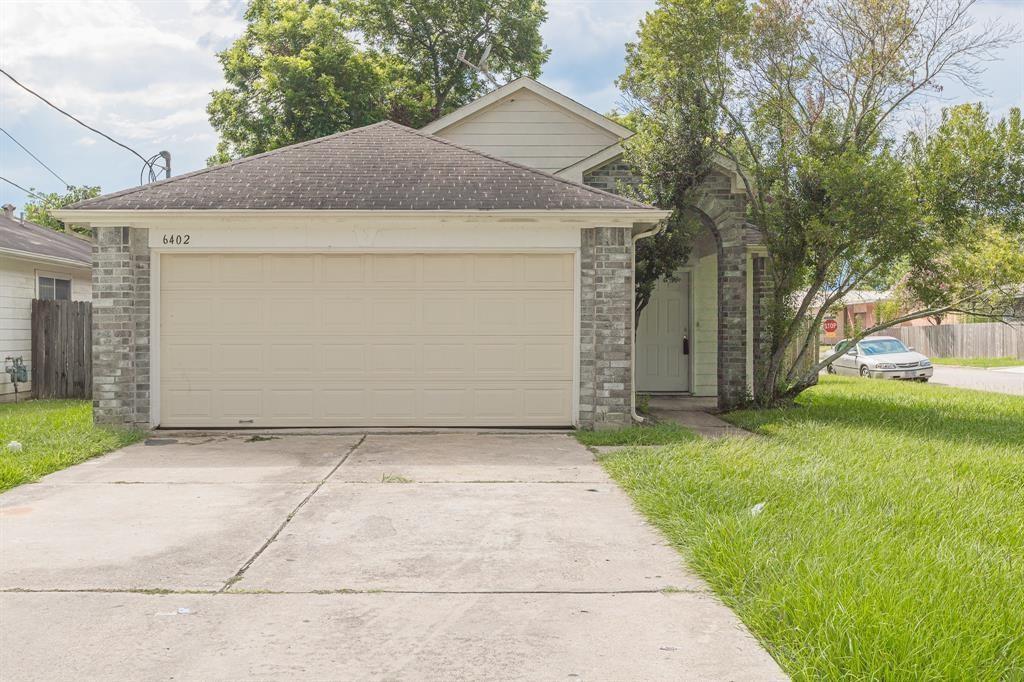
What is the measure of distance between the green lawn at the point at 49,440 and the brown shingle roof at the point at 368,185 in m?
2.72

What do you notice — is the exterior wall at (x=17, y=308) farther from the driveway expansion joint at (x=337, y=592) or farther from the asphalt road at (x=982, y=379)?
the asphalt road at (x=982, y=379)

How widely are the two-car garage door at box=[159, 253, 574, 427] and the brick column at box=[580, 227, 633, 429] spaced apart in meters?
0.27

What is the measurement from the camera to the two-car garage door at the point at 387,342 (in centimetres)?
1023

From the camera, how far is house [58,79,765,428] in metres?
9.93

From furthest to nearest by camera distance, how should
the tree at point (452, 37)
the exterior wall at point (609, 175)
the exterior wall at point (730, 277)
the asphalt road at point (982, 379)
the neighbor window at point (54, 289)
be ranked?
1. the tree at point (452, 37)
2. the asphalt road at point (982, 379)
3. the neighbor window at point (54, 289)
4. the exterior wall at point (609, 175)
5. the exterior wall at point (730, 277)

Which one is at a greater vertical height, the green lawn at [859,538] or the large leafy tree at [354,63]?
the large leafy tree at [354,63]

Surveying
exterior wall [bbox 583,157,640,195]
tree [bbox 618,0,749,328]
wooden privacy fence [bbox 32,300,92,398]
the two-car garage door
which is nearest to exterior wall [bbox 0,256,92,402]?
wooden privacy fence [bbox 32,300,92,398]

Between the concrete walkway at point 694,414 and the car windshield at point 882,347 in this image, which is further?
the car windshield at point 882,347

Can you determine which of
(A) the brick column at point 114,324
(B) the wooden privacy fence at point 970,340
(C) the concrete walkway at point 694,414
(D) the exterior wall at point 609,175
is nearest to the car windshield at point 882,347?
(B) the wooden privacy fence at point 970,340

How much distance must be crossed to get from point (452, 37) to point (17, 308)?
17774 mm

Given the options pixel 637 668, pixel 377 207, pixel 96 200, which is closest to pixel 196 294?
pixel 96 200

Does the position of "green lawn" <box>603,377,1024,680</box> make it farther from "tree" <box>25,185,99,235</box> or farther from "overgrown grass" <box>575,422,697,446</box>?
"tree" <box>25,185,99,235</box>

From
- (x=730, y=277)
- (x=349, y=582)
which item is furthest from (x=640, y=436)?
(x=349, y=582)

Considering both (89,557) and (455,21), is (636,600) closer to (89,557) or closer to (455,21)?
(89,557)
